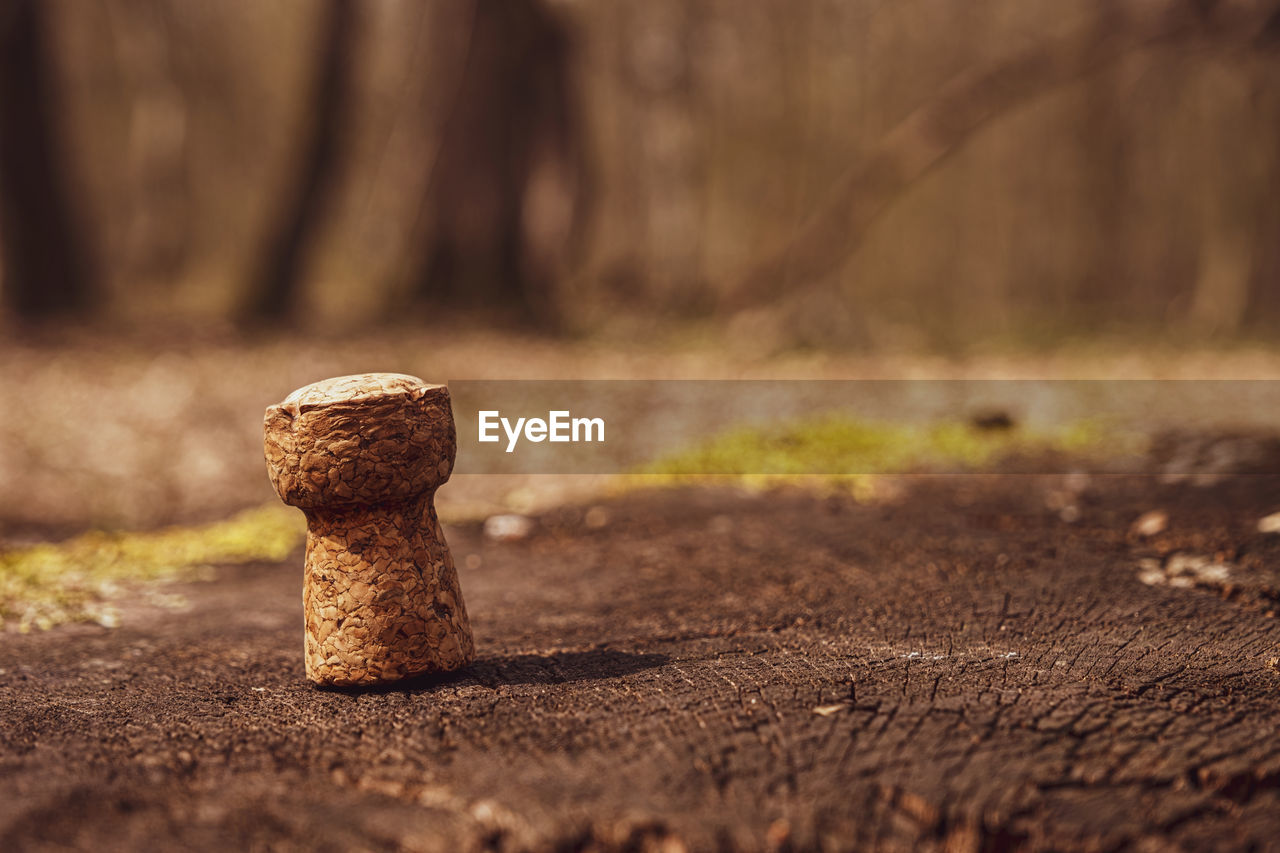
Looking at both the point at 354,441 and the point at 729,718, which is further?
the point at 354,441

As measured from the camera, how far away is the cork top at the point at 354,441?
2.35 meters

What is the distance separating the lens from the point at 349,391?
239 cm

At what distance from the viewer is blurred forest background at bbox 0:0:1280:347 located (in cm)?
952

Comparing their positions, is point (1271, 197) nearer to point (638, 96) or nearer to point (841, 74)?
point (841, 74)

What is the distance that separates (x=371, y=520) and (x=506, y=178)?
25.2 ft

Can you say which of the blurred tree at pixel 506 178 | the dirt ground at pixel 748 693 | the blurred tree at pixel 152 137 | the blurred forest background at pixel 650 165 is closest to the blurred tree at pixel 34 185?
the blurred forest background at pixel 650 165

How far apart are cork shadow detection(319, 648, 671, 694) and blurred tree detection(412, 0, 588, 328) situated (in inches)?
278

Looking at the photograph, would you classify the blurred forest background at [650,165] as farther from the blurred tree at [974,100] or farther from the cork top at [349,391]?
the cork top at [349,391]

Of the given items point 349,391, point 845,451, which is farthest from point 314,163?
point 349,391

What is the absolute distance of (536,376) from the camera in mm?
8062

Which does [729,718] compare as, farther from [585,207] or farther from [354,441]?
[585,207]

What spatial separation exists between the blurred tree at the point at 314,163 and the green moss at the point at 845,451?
526 cm

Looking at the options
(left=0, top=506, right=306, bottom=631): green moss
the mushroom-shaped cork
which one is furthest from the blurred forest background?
the mushroom-shaped cork

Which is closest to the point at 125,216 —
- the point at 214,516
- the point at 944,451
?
the point at 214,516
